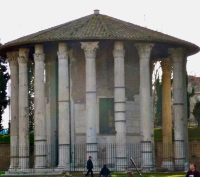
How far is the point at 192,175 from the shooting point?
25.7 meters

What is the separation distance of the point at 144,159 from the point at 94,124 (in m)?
3.11

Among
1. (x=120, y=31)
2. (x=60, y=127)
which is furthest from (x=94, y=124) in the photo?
(x=120, y=31)

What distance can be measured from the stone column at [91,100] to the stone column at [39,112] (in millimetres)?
2495

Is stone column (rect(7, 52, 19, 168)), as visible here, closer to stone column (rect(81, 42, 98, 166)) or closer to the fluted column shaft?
stone column (rect(81, 42, 98, 166))

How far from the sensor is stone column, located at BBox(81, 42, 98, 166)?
40.8 m

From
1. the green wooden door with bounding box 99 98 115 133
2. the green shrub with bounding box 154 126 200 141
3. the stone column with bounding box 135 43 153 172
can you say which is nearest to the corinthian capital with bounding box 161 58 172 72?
the stone column with bounding box 135 43 153 172

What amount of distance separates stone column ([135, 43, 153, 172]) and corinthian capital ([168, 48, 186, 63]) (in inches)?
88.6

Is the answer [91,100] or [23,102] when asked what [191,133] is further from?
[91,100]

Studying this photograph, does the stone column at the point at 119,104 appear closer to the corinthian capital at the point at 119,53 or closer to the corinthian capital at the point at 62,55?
the corinthian capital at the point at 119,53

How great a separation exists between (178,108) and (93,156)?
6185 millimetres

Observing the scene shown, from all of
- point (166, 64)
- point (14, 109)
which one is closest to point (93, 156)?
point (14, 109)

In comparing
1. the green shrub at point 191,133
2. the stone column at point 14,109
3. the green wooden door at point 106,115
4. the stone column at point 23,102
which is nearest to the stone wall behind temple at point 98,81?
the green wooden door at point 106,115

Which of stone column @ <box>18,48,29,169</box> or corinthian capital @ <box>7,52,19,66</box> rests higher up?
corinthian capital @ <box>7,52,19,66</box>

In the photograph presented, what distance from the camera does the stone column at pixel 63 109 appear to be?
41062mm
